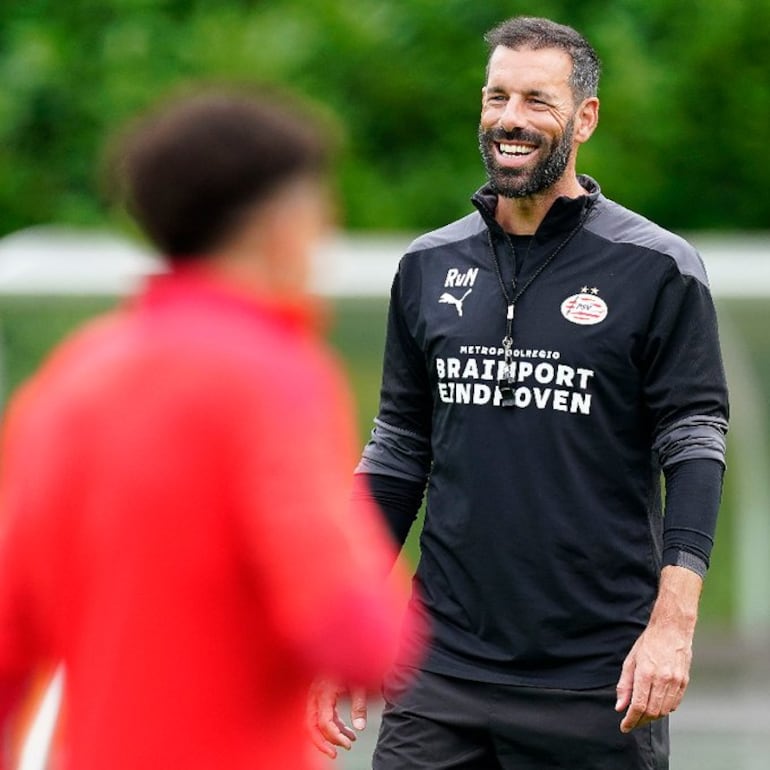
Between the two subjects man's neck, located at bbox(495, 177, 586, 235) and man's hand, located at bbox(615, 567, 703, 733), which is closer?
man's hand, located at bbox(615, 567, 703, 733)

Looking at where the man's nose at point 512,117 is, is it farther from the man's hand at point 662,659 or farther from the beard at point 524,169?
the man's hand at point 662,659

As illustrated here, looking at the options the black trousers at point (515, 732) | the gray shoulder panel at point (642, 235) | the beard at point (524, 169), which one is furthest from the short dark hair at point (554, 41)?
the black trousers at point (515, 732)

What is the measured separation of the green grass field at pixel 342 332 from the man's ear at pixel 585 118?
775cm

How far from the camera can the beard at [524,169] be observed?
450 centimetres

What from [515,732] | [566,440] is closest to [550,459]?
[566,440]

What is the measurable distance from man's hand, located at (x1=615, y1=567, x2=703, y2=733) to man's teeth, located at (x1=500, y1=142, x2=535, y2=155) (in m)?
1.00

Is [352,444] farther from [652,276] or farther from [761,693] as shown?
[761,693]

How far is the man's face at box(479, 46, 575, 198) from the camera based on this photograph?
14.8ft

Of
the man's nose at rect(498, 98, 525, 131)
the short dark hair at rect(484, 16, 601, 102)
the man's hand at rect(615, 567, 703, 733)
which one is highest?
the short dark hair at rect(484, 16, 601, 102)

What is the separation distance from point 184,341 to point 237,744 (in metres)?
0.49

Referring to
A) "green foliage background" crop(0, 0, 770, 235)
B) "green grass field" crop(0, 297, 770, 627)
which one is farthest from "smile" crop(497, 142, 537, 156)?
"green foliage background" crop(0, 0, 770, 235)

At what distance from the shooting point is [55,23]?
15.7m

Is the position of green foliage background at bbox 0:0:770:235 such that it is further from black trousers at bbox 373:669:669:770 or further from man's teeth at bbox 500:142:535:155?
black trousers at bbox 373:669:669:770

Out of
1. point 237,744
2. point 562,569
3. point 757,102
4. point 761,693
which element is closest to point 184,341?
point 237,744
